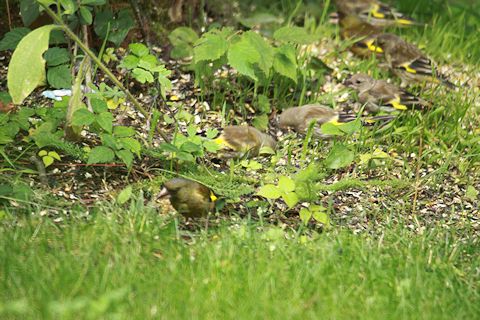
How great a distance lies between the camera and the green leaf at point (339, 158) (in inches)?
194

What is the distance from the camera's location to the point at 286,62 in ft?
18.6

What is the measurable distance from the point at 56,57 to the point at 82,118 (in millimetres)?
777

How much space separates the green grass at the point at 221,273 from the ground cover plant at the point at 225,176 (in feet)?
0.03

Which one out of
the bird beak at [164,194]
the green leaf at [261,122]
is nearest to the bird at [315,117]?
the green leaf at [261,122]

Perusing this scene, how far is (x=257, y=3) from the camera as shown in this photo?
24.3ft

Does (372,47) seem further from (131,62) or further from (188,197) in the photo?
(188,197)

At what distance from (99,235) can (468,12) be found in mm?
5030

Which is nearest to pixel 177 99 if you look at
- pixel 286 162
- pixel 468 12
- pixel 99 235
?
pixel 286 162

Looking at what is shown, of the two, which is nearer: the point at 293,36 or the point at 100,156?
the point at 100,156

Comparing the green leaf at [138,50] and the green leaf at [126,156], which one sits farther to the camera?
the green leaf at [138,50]

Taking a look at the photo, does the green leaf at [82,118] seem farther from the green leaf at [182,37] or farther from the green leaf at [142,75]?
the green leaf at [182,37]

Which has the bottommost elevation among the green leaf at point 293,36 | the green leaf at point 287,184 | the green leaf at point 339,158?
the green leaf at point 339,158

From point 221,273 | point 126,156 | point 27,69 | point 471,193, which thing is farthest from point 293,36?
point 221,273

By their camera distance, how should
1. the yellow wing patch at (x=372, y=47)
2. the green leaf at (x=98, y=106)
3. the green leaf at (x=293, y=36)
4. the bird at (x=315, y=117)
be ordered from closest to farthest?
the green leaf at (x=98, y=106), the bird at (x=315, y=117), the green leaf at (x=293, y=36), the yellow wing patch at (x=372, y=47)
